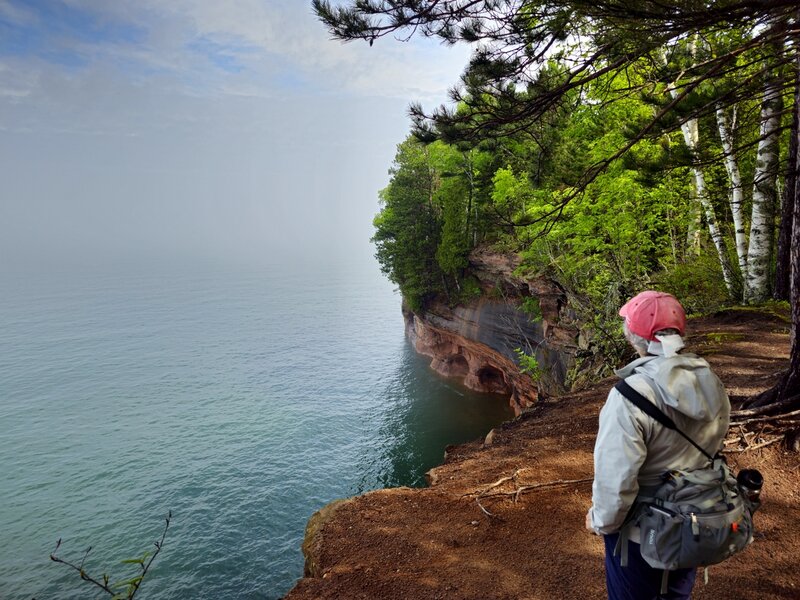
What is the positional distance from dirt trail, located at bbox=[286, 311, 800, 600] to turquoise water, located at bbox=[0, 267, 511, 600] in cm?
1119

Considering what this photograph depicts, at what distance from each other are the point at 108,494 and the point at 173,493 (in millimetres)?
3527

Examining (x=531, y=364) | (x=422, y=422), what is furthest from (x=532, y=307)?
(x=422, y=422)

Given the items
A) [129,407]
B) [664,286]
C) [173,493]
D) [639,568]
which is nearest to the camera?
[639,568]

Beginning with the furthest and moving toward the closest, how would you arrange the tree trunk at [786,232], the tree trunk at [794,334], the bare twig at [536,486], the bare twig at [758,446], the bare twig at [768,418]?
the tree trunk at [786,232]
the bare twig at [536,486]
the bare twig at [758,446]
the bare twig at [768,418]
the tree trunk at [794,334]

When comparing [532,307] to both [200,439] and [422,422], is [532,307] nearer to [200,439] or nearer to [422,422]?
[422,422]

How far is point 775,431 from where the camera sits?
5434mm

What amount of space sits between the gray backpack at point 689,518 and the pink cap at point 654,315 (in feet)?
1.21

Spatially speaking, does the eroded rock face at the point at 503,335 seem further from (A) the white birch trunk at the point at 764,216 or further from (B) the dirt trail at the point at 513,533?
(B) the dirt trail at the point at 513,533

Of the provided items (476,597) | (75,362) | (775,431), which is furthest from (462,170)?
(75,362)

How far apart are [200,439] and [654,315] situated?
28.9 meters

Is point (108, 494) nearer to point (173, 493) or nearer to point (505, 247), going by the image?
point (173, 493)

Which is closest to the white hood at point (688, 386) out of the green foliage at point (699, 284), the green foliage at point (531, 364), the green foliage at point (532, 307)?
the green foliage at point (699, 284)

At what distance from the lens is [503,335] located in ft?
90.1

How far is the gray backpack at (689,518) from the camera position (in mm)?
2242
